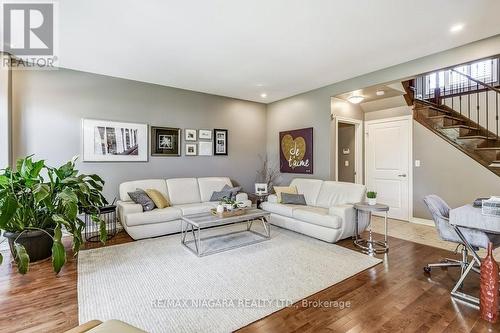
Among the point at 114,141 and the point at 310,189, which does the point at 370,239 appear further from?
Answer: the point at 114,141

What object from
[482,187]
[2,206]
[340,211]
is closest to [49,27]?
[2,206]

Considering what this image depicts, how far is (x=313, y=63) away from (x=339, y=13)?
1.29 m

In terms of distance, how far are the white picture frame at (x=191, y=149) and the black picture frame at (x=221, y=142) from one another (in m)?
0.47

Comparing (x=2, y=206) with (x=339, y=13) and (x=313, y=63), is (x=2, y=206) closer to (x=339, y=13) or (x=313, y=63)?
(x=339, y=13)

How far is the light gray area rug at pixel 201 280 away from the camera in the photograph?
1.97 metres

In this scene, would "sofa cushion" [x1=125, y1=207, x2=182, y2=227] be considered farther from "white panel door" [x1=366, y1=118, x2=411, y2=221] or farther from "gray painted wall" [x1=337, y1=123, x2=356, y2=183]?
"white panel door" [x1=366, y1=118, x2=411, y2=221]

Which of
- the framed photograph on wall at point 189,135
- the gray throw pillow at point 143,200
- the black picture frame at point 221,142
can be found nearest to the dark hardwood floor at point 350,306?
the gray throw pillow at point 143,200

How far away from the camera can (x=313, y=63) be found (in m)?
3.77

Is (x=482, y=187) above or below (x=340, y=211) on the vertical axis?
above

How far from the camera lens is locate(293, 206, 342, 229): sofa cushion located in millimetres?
3516

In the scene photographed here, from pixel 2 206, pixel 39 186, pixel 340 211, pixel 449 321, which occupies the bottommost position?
pixel 449 321

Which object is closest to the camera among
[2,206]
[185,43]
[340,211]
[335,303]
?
[335,303]

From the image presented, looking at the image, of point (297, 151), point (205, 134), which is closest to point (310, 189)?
point (297, 151)

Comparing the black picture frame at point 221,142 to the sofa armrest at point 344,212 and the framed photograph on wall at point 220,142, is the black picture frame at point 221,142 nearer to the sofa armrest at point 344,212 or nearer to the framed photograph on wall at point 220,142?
the framed photograph on wall at point 220,142
